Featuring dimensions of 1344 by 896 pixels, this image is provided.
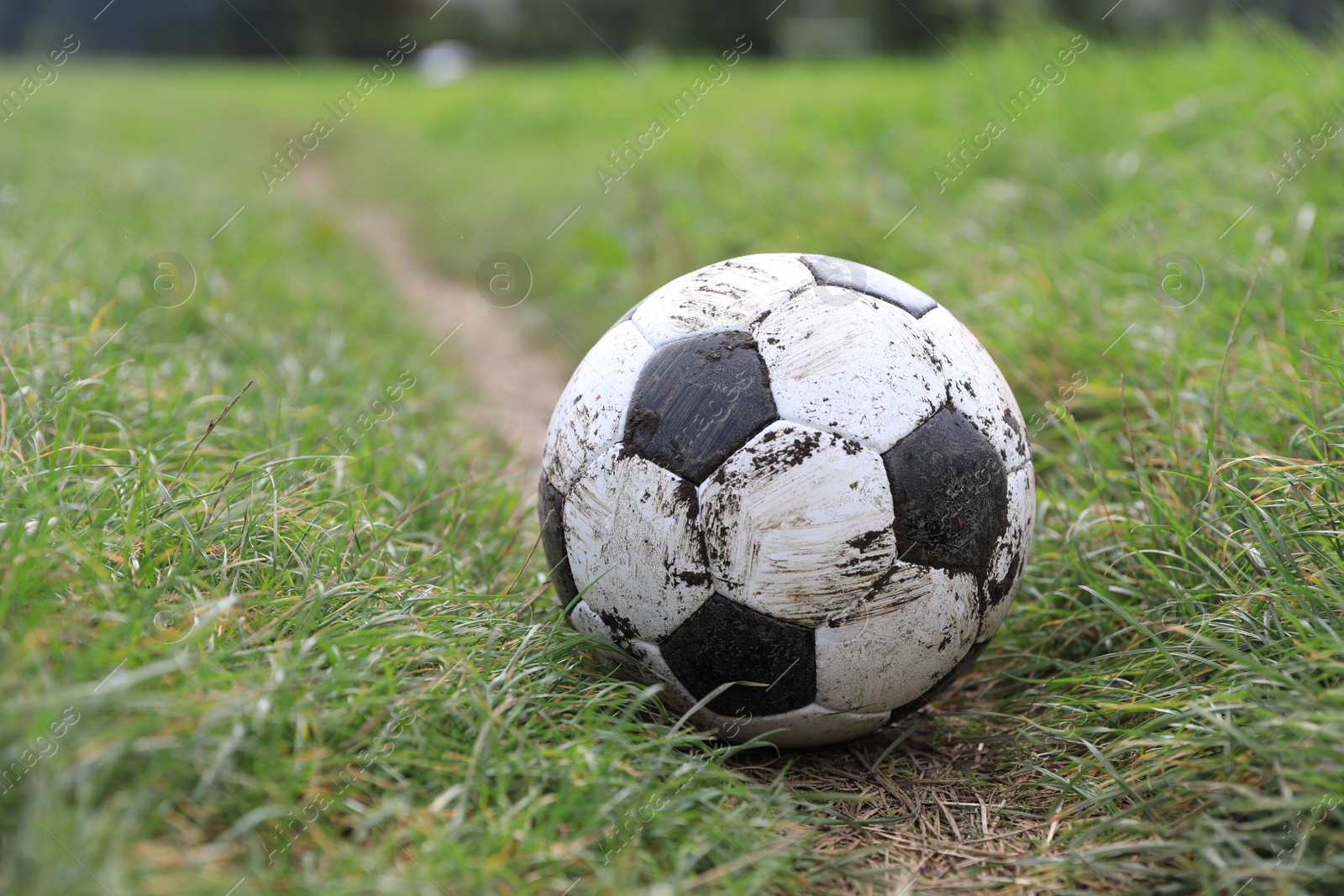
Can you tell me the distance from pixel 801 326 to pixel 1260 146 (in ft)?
13.1

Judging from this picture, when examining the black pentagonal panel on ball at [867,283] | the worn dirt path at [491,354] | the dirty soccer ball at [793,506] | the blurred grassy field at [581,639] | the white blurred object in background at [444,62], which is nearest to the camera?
the blurred grassy field at [581,639]

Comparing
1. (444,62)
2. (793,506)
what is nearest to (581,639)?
(793,506)

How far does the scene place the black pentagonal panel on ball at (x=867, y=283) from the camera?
7.83 ft

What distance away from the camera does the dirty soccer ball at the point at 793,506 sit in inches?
83.1

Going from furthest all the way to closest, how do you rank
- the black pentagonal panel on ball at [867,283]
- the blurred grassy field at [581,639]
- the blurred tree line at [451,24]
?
the blurred tree line at [451,24] < the black pentagonal panel on ball at [867,283] < the blurred grassy field at [581,639]

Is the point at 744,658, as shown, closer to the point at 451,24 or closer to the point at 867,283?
the point at 867,283

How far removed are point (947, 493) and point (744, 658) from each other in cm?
60

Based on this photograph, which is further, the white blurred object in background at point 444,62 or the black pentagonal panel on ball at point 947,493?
the white blurred object in background at point 444,62

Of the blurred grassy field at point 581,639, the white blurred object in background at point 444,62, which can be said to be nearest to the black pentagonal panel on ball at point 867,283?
the blurred grassy field at point 581,639

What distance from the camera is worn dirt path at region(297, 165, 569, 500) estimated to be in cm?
459

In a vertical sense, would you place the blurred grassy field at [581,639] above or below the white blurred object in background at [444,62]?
below

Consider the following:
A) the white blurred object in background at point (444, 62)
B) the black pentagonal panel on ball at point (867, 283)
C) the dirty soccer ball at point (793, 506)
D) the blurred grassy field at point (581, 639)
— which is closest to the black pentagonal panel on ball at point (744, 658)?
the dirty soccer ball at point (793, 506)

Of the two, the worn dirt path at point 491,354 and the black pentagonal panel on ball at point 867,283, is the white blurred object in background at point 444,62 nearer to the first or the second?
the worn dirt path at point 491,354

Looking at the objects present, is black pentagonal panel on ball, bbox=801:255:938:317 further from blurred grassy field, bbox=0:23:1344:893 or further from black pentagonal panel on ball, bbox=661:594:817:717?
black pentagonal panel on ball, bbox=661:594:817:717
